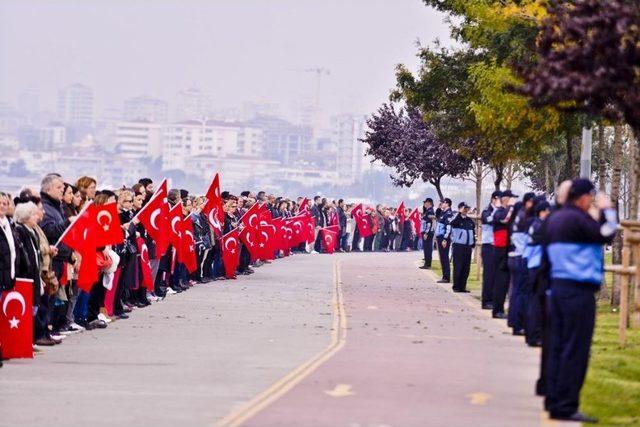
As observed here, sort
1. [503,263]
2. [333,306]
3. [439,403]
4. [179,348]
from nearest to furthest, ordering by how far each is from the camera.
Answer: [439,403] < [179,348] < [503,263] < [333,306]

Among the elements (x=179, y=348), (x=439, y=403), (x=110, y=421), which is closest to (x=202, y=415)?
(x=110, y=421)

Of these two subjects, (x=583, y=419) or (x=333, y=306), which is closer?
(x=583, y=419)

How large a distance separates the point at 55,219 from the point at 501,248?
8.12 meters

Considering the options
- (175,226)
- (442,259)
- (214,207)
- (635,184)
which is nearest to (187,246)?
(175,226)

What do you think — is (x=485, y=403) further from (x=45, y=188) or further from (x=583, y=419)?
(x=45, y=188)

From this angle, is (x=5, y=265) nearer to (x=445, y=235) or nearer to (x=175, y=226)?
(x=175, y=226)

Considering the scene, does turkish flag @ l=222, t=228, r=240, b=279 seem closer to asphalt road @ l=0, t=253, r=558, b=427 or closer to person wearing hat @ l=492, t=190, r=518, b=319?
asphalt road @ l=0, t=253, r=558, b=427

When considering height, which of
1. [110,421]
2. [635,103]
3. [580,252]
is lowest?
[110,421]

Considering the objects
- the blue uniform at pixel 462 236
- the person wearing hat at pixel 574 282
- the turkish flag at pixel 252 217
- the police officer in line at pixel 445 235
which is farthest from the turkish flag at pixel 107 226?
the turkish flag at pixel 252 217

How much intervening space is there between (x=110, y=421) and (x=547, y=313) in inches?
166

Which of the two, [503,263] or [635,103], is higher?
[635,103]

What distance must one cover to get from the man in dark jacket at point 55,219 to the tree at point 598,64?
7106 mm

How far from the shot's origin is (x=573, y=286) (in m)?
15.6

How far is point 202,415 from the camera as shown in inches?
605
